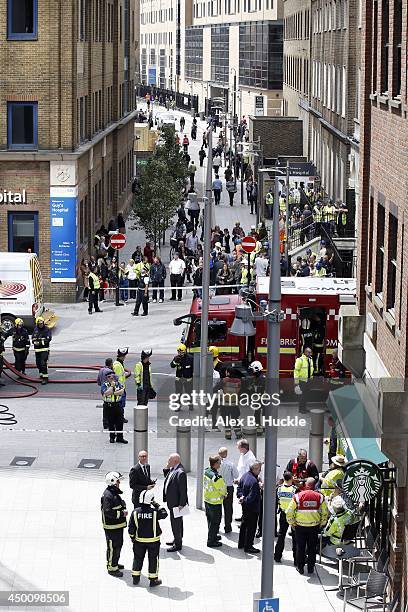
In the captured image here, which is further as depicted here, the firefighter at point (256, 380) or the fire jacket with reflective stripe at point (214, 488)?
the firefighter at point (256, 380)

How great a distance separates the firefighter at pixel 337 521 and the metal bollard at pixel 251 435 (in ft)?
17.1

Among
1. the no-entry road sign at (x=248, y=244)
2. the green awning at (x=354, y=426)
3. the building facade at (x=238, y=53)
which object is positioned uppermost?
the building facade at (x=238, y=53)

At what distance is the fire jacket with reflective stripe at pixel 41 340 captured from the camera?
1309 inches

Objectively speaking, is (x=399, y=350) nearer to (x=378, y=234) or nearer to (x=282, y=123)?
(x=378, y=234)

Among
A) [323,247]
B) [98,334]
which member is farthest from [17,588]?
[323,247]

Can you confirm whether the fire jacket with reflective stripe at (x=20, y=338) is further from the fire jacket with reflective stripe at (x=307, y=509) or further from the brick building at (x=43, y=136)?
the fire jacket with reflective stripe at (x=307, y=509)

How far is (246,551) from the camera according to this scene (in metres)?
22.0

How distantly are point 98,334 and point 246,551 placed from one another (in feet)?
62.7

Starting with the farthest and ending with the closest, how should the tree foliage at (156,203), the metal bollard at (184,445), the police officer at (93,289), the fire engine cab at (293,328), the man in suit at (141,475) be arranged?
the tree foliage at (156,203), the police officer at (93,289), the fire engine cab at (293,328), the metal bollard at (184,445), the man in suit at (141,475)

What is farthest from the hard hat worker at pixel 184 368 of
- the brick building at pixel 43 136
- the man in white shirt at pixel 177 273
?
the man in white shirt at pixel 177 273

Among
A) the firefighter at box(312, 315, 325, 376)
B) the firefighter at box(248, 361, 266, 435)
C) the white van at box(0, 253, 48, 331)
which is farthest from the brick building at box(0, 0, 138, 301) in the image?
the firefighter at box(248, 361, 266, 435)

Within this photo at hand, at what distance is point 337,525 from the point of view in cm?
2111

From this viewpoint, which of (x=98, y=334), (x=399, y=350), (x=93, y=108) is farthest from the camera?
(x=93, y=108)

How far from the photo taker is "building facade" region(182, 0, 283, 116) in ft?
380
